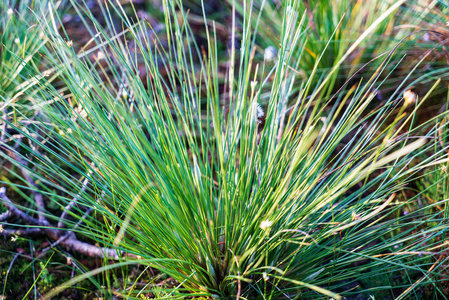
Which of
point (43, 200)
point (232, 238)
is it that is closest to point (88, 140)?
point (232, 238)

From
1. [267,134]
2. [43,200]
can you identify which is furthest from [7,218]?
[267,134]

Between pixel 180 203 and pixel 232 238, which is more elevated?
pixel 180 203

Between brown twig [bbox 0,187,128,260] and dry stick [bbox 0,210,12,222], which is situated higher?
dry stick [bbox 0,210,12,222]

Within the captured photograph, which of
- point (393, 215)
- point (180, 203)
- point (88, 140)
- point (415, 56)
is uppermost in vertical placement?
point (415, 56)

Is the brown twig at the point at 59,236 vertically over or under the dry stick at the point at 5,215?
under

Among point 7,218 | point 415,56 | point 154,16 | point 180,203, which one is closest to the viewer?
point 180,203

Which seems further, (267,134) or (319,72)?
(319,72)

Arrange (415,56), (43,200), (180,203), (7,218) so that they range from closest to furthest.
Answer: (180,203) → (7,218) → (43,200) → (415,56)

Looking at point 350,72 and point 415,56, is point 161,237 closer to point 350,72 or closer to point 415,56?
point 350,72

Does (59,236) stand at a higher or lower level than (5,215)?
lower
